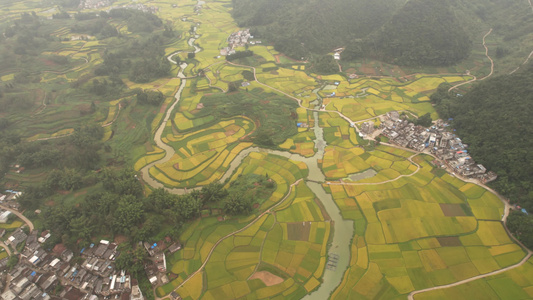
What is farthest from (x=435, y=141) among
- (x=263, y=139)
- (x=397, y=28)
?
(x=397, y=28)

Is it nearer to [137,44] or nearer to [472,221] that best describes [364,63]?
[472,221]

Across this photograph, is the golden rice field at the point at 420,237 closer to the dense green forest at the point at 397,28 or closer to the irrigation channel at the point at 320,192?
the irrigation channel at the point at 320,192

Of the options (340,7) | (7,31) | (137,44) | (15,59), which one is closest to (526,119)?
(340,7)

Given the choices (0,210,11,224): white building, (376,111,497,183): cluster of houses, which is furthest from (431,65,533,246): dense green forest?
(0,210,11,224): white building

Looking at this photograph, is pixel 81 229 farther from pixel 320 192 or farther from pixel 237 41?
pixel 237 41

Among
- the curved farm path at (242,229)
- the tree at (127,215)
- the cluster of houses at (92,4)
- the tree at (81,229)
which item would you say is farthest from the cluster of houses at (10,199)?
the cluster of houses at (92,4)

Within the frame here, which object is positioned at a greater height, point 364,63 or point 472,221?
point 364,63
